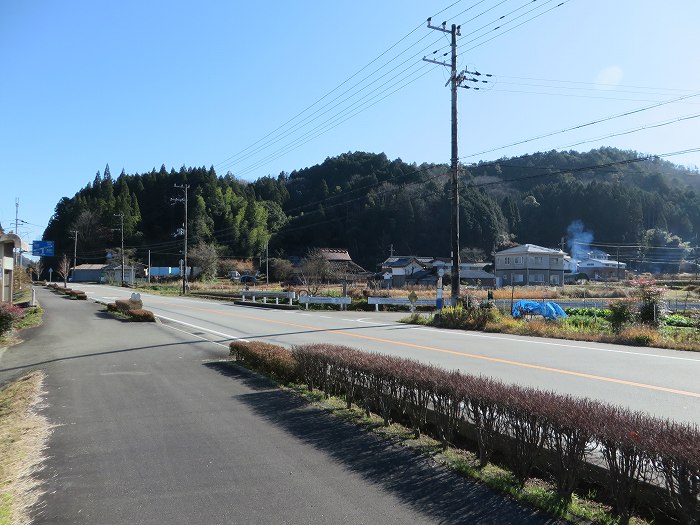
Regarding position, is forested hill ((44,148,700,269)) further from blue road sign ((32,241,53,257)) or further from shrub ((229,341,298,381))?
shrub ((229,341,298,381))

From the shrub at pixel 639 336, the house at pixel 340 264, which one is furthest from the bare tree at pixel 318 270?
the shrub at pixel 639 336

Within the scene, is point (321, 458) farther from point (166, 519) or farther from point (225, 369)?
point (225, 369)

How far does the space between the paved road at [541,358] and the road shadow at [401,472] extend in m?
3.83

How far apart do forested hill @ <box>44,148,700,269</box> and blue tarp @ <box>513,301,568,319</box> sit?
62386 millimetres

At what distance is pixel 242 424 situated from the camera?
659 centimetres

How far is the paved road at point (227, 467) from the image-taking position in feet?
13.2

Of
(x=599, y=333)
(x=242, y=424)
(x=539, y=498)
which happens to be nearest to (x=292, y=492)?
(x=539, y=498)

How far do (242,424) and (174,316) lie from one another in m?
22.6

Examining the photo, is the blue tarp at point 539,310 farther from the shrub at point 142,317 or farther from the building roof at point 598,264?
the building roof at point 598,264

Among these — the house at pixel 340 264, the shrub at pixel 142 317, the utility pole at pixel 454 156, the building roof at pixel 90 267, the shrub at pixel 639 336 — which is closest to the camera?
the shrub at pixel 639 336

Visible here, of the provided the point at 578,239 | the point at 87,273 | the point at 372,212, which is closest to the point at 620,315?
the point at 578,239

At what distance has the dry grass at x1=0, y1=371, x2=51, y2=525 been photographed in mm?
4367

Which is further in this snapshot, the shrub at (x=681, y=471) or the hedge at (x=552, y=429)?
the hedge at (x=552, y=429)

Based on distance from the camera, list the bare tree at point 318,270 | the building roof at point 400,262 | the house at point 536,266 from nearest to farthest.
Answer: the bare tree at point 318,270 → the house at point 536,266 → the building roof at point 400,262
